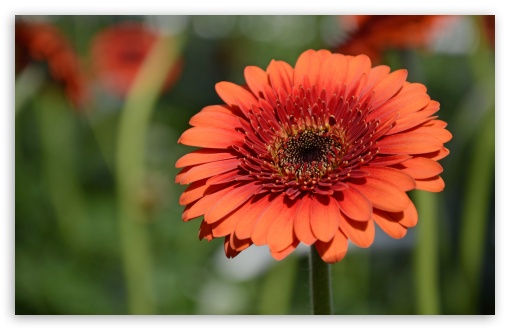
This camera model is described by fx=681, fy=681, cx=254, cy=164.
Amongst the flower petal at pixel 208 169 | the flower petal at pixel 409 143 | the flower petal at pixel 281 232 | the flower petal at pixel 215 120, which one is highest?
the flower petal at pixel 215 120

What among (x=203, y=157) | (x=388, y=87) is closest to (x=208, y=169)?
(x=203, y=157)

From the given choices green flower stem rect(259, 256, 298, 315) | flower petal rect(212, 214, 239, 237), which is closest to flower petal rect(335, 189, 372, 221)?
flower petal rect(212, 214, 239, 237)

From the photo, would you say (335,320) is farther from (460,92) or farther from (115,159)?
(115,159)

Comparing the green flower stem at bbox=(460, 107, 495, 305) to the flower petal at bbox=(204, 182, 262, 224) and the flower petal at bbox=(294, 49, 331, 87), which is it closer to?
the flower petal at bbox=(294, 49, 331, 87)

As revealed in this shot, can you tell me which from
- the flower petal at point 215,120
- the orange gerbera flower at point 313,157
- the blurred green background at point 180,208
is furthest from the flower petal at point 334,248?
the blurred green background at point 180,208

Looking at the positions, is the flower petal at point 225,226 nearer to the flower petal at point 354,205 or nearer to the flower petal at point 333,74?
the flower petal at point 354,205

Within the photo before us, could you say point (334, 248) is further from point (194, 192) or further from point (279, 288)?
point (279, 288)
